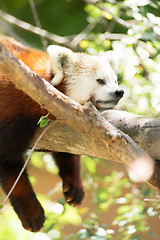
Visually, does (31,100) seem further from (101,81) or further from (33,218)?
(33,218)

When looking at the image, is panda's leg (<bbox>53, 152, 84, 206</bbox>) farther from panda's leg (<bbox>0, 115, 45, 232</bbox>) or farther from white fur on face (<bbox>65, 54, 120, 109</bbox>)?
white fur on face (<bbox>65, 54, 120, 109</bbox>)

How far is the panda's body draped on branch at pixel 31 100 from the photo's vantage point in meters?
2.39

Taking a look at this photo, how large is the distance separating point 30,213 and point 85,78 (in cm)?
106

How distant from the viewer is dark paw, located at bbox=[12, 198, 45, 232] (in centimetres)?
250

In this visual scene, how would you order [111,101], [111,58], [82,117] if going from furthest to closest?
[111,58], [111,101], [82,117]

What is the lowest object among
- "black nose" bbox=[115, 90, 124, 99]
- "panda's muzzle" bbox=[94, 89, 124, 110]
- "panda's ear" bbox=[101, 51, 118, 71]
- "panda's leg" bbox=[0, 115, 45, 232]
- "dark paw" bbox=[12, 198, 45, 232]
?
"dark paw" bbox=[12, 198, 45, 232]

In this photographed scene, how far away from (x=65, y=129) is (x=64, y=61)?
Answer: 2.03 ft

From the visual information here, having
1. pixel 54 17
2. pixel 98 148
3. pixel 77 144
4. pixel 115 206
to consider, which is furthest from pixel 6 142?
pixel 54 17

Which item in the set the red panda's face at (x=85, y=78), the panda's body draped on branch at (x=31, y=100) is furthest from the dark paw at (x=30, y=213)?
the red panda's face at (x=85, y=78)

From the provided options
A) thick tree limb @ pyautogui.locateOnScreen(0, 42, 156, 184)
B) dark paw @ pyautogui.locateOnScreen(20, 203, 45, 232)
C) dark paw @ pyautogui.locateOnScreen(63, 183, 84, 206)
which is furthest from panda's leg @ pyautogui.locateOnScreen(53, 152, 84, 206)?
thick tree limb @ pyautogui.locateOnScreen(0, 42, 156, 184)

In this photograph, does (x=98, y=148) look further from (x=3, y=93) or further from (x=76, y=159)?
(x=76, y=159)

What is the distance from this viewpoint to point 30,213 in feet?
8.21

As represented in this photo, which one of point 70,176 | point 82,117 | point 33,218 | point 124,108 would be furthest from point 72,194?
point 82,117

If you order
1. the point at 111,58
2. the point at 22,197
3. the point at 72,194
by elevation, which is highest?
the point at 111,58
